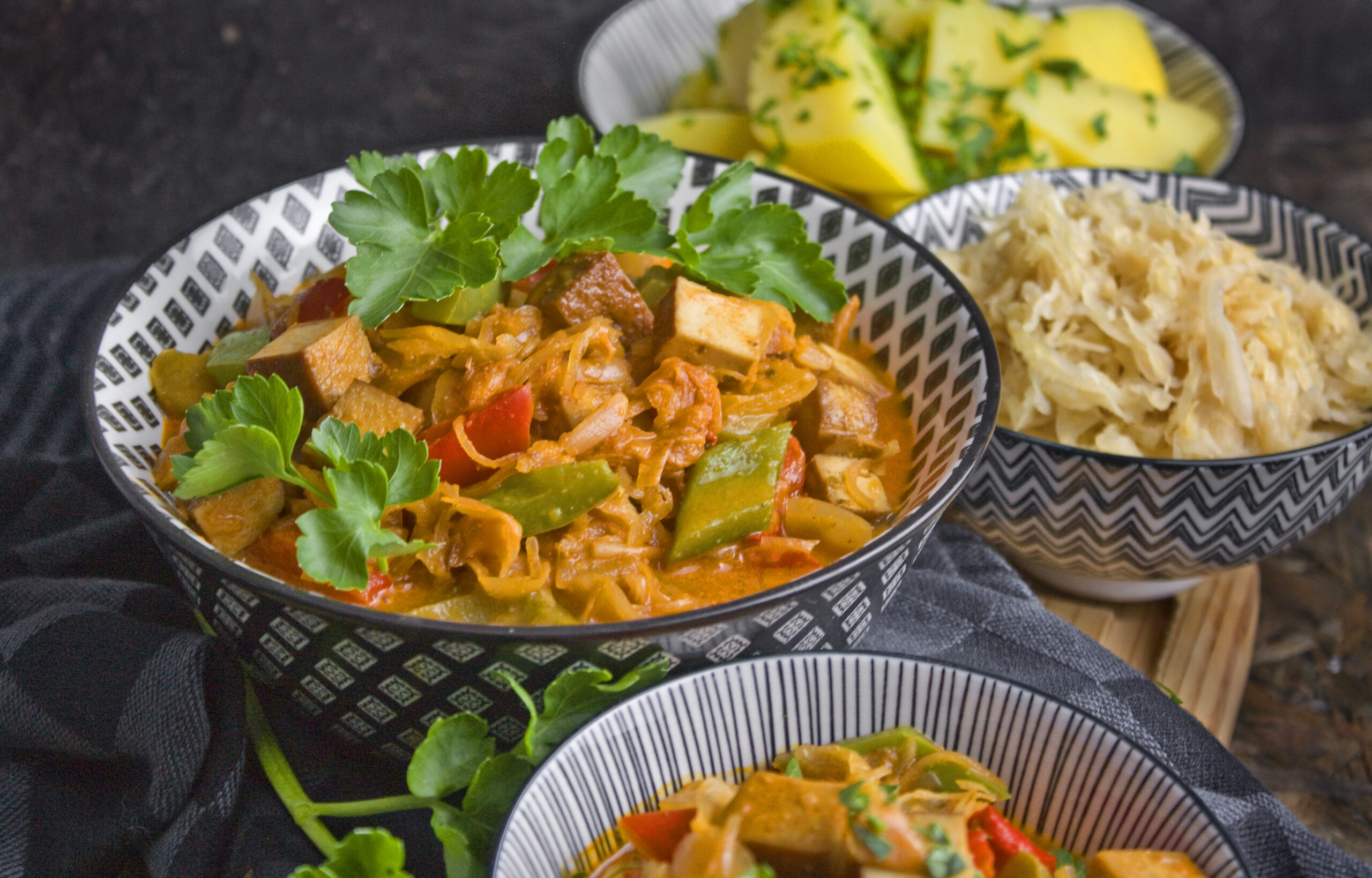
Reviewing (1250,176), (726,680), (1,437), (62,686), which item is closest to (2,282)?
(1,437)

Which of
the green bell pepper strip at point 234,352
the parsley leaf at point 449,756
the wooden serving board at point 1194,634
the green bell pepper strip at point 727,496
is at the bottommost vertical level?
the wooden serving board at point 1194,634

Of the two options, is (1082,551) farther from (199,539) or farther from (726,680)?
(199,539)

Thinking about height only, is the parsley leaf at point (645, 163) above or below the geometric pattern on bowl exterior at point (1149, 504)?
above

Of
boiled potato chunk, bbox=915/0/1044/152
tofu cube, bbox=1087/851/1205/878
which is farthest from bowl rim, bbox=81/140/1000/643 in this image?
boiled potato chunk, bbox=915/0/1044/152

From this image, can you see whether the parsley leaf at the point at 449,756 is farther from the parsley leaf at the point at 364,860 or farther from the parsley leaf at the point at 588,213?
the parsley leaf at the point at 588,213

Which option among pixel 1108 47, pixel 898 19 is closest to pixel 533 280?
pixel 898 19

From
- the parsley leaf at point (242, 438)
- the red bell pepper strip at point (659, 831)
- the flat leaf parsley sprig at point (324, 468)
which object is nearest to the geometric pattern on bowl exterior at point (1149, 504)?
the red bell pepper strip at point (659, 831)

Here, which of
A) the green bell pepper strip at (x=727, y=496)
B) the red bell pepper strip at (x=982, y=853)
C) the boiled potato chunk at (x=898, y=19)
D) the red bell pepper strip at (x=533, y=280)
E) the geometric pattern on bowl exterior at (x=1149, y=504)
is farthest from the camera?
the boiled potato chunk at (x=898, y=19)

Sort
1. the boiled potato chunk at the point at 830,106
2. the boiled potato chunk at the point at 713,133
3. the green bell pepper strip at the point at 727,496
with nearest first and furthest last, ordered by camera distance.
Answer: the green bell pepper strip at the point at 727,496, the boiled potato chunk at the point at 830,106, the boiled potato chunk at the point at 713,133
